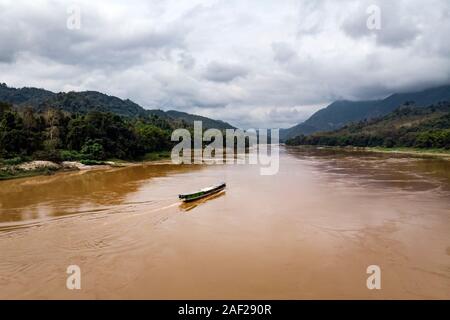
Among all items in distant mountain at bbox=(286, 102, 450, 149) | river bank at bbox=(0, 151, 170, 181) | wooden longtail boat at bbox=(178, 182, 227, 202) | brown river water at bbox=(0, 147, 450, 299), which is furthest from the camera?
distant mountain at bbox=(286, 102, 450, 149)

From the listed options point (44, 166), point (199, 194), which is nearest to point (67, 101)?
point (44, 166)

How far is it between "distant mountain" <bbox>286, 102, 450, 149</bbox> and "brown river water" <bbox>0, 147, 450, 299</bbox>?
59.0m

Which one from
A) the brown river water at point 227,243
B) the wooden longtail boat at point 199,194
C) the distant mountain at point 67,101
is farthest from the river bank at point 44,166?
the distant mountain at point 67,101

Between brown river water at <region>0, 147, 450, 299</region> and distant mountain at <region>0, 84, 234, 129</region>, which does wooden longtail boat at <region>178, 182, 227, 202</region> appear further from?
distant mountain at <region>0, 84, 234, 129</region>

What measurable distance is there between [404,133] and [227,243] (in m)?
99.6

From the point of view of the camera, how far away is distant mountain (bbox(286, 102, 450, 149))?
80.1 metres

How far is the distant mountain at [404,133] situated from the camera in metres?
80.1

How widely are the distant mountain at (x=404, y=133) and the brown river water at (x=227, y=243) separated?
5900cm

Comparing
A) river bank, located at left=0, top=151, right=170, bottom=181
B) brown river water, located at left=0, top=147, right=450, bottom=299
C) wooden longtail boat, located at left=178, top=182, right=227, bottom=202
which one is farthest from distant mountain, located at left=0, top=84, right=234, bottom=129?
brown river water, located at left=0, top=147, right=450, bottom=299

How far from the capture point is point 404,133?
101125 mm

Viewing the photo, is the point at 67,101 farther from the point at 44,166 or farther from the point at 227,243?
→ the point at 227,243

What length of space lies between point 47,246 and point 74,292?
4857 mm
